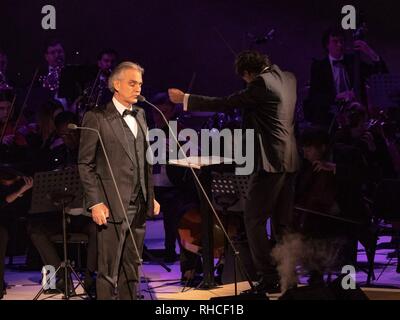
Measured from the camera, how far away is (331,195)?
23.3 ft

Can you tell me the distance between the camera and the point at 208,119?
10.6 metres

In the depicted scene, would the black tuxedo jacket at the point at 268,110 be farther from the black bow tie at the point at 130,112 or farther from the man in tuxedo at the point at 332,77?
the man in tuxedo at the point at 332,77

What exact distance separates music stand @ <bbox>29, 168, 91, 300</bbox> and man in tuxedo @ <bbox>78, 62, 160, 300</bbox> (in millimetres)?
1158

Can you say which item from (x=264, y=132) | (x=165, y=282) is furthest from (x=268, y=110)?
(x=165, y=282)

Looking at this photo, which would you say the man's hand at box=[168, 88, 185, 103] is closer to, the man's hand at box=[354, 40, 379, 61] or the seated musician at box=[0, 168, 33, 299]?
the seated musician at box=[0, 168, 33, 299]

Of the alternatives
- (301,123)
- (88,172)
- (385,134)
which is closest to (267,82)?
(88,172)

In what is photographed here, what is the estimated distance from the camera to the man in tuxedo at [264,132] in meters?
5.80

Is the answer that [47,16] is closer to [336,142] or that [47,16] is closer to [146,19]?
[146,19]

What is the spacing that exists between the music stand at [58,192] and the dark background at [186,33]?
181 inches

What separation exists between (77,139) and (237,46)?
14.7 ft

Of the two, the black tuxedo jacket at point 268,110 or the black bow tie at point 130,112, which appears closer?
the black bow tie at point 130,112

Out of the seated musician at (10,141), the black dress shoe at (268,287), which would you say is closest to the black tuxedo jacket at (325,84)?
the seated musician at (10,141)

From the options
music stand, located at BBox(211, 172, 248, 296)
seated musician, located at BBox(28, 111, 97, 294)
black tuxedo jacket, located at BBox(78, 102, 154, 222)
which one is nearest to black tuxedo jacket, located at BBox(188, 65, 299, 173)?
black tuxedo jacket, located at BBox(78, 102, 154, 222)

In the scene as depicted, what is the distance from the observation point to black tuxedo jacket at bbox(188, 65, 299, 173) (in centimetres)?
578
